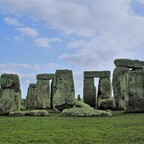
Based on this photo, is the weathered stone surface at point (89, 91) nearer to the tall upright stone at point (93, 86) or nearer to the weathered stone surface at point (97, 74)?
the tall upright stone at point (93, 86)

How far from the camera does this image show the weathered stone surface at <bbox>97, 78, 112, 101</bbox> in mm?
29766

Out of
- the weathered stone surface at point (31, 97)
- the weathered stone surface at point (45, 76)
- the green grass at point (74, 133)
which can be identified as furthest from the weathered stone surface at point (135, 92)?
the weathered stone surface at point (31, 97)

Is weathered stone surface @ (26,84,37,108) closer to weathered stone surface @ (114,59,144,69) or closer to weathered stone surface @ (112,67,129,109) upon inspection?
weathered stone surface @ (112,67,129,109)

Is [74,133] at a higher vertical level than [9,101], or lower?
lower

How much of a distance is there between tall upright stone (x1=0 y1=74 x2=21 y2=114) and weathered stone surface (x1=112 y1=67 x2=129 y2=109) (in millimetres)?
6805

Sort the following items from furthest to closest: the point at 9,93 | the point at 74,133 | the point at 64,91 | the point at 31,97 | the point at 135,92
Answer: the point at 31,97
the point at 64,91
the point at 9,93
the point at 135,92
the point at 74,133

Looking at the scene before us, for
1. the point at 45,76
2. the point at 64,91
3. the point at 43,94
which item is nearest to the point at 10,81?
the point at 64,91

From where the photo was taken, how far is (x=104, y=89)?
30.0 metres

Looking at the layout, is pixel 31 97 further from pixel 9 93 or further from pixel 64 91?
pixel 9 93

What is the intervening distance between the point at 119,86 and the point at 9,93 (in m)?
7.86

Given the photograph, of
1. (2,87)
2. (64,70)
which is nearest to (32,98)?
(64,70)

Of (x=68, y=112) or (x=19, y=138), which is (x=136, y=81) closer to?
(x=68, y=112)

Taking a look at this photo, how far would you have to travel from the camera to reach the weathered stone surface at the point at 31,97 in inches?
1275

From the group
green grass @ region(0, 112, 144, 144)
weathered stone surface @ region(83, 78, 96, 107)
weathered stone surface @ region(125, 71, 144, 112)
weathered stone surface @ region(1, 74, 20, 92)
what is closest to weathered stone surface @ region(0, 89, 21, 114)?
weathered stone surface @ region(1, 74, 20, 92)
